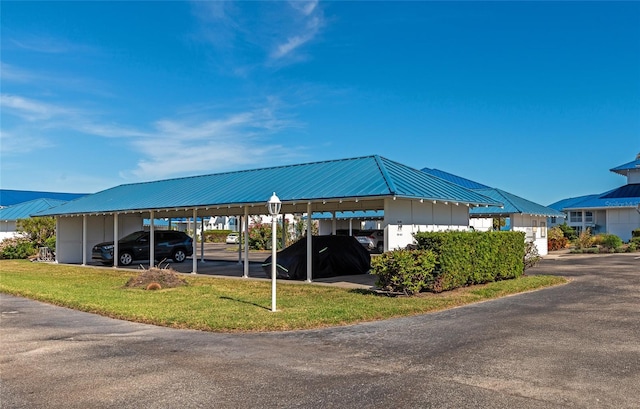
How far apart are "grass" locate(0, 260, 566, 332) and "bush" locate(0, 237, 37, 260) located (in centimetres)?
1560

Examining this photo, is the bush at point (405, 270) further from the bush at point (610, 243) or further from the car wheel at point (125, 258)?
the bush at point (610, 243)

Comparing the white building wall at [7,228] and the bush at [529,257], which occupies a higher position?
the white building wall at [7,228]

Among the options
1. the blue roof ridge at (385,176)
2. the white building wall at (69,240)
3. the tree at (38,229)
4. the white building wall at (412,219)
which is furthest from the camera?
the tree at (38,229)

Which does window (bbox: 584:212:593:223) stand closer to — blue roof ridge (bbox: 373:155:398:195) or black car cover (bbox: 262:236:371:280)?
black car cover (bbox: 262:236:371:280)

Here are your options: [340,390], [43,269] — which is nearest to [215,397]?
[340,390]

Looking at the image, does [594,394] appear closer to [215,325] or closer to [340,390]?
[340,390]

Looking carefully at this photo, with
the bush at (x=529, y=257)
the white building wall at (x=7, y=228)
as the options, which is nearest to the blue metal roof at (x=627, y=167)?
the bush at (x=529, y=257)

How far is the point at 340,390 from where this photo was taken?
6.08m

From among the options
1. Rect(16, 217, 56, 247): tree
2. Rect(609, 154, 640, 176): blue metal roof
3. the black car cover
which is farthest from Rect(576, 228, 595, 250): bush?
Rect(16, 217, 56, 247): tree

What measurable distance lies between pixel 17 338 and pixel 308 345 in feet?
15.4

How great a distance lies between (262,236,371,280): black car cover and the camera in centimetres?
1886

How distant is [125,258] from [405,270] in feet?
57.8

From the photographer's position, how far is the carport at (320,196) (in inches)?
655

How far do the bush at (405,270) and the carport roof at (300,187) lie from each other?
2046 millimetres
